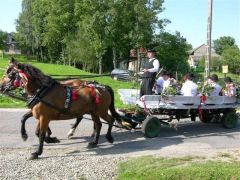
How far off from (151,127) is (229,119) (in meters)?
2.81

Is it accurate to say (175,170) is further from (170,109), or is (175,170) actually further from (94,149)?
(170,109)

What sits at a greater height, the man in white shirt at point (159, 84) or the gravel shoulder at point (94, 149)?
the man in white shirt at point (159, 84)

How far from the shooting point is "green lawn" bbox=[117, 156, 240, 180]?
683 cm

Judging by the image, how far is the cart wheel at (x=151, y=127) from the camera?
10320 millimetres

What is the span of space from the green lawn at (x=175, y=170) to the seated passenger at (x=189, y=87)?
3608 mm

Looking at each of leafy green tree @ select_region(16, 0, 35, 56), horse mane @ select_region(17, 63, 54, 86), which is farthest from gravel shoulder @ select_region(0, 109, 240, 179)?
leafy green tree @ select_region(16, 0, 35, 56)

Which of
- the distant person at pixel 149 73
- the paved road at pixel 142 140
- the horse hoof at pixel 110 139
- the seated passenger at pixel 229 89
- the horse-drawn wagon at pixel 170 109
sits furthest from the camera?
the seated passenger at pixel 229 89

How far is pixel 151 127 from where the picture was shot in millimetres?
10453

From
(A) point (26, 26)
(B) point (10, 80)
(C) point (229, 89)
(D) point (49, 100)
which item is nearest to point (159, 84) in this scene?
(C) point (229, 89)

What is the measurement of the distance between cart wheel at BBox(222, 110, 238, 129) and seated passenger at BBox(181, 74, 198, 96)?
137 cm

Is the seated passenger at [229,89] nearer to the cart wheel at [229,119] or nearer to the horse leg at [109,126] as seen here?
the cart wheel at [229,119]

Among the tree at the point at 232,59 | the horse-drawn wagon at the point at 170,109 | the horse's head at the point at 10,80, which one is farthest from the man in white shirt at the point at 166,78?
the tree at the point at 232,59

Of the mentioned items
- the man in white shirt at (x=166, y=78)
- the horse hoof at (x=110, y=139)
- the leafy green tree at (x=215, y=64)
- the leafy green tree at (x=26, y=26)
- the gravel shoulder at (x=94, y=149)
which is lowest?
the gravel shoulder at (x=94, y=149)

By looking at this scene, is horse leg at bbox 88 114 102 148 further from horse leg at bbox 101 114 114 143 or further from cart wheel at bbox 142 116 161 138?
cart wheel at bbox 142 116 161 138
